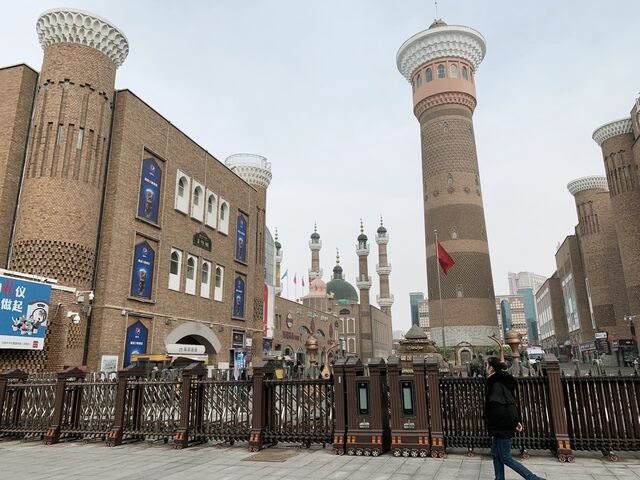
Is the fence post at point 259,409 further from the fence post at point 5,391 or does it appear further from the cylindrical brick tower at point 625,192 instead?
the cylindrical brick tower at point 625,192

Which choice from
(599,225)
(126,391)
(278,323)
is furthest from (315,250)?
(126,391)

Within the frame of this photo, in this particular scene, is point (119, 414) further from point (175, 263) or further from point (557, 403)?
point (175, 263)

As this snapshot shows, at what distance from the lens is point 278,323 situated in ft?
168

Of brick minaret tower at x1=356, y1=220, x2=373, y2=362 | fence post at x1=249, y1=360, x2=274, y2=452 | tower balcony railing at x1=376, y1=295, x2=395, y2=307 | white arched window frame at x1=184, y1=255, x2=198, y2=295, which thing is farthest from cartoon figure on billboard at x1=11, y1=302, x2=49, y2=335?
tower balcony railing at x1=376, y1=295, x2=395, y2=307

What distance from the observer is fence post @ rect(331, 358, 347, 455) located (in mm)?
8188

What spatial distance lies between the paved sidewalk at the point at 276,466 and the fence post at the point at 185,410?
0.81 ft

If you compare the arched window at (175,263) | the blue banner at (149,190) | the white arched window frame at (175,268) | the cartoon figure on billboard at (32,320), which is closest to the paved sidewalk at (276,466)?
the cartoon figure on billboard at (32,320)

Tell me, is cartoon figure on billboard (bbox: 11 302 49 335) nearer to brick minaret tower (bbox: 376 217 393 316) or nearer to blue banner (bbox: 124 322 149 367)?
blue banner (bbox: 124 322 149 367)

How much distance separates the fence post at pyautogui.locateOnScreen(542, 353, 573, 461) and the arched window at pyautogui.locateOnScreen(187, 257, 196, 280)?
18160 mm

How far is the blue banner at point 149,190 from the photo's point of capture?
2009cm

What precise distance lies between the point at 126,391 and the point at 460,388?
6.56 meters

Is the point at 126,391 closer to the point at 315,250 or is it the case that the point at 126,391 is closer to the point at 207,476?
the point at 207,476

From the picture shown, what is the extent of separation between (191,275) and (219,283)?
2.80 meters

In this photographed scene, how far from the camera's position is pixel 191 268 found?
2325cm
